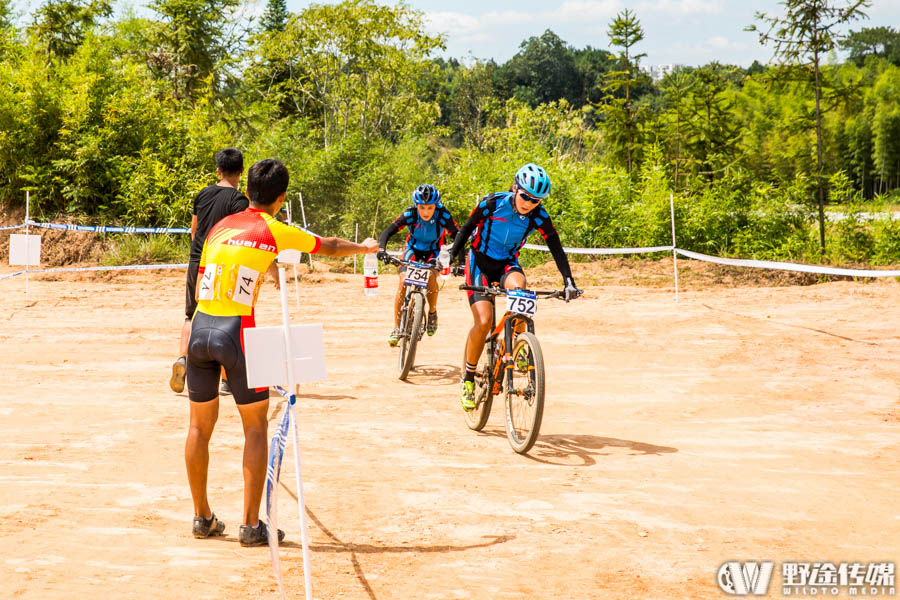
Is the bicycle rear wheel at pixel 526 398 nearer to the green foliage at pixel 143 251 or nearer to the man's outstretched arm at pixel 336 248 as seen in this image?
the man's outstretched arm at pixel 336 248

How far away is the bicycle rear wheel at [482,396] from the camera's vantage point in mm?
6820

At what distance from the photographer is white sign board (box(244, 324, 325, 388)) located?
369 cm

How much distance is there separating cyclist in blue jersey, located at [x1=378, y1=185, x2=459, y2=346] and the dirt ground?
801 mm

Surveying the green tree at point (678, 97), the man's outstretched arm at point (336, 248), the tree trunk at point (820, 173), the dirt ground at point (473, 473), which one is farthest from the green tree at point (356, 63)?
the man's outstretched arm at point (336, 248)

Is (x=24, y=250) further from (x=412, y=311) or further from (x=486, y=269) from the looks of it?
(x=486, y=269)

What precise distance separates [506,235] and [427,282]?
1924 millimetres

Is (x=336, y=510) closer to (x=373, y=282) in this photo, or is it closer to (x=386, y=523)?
(x=386, y=523)

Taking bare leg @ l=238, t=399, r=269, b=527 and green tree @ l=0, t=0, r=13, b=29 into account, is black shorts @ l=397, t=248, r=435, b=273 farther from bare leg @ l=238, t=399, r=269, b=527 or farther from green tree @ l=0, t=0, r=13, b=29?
green tree @ l=0, t=0, r=13, b=29

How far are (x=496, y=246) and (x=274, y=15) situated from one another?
57.3m

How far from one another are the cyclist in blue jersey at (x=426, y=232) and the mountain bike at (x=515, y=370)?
2380 mm

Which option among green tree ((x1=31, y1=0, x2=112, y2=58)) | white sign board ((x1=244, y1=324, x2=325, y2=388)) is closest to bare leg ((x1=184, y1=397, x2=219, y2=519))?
white sign board ((x1=244, y1=324, x2=325, y2=388))

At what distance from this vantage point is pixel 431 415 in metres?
7.64

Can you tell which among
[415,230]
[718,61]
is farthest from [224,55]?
[415,230]

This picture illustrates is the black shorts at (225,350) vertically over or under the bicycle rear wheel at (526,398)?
over
